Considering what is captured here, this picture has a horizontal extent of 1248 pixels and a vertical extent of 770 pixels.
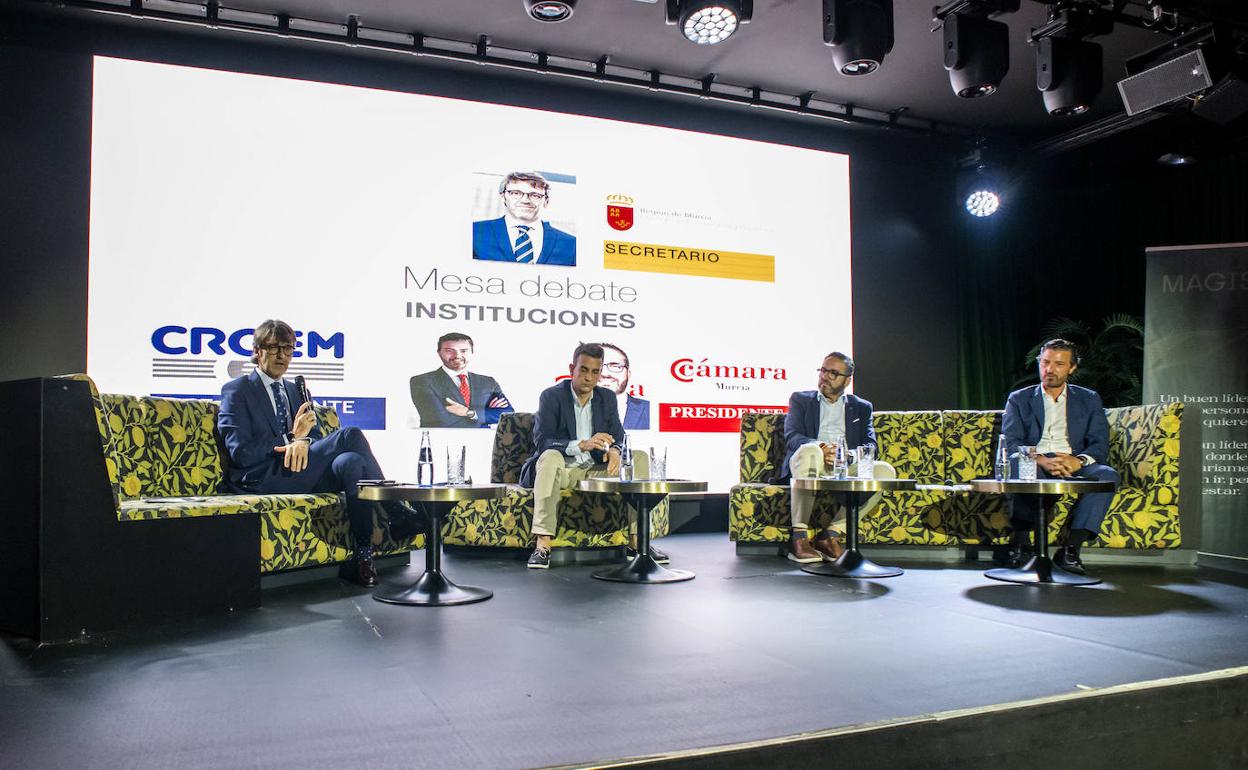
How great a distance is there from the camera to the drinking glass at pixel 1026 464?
3.82 metres

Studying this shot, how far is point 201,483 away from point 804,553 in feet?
9.26

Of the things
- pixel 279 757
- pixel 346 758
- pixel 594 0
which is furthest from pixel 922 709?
pixel 594 0

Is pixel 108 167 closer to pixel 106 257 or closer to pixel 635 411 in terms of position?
pixel 106 257

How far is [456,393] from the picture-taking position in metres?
5.62

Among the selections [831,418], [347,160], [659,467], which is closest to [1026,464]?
[831,418]

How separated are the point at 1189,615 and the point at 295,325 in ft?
15.2

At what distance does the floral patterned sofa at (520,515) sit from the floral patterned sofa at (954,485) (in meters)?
0.60

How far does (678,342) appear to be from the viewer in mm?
6258

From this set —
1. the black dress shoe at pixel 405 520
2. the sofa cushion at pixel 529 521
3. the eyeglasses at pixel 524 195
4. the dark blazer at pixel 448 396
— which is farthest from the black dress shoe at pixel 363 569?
the eyeglasses at pixel 524 195

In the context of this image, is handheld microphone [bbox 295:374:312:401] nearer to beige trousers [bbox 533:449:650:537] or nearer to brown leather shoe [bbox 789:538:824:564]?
beige trousers [bbox 533:449:650:537]

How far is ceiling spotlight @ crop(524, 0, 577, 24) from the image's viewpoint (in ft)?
14.3

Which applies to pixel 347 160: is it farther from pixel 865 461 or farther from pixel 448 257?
pixel 865 461

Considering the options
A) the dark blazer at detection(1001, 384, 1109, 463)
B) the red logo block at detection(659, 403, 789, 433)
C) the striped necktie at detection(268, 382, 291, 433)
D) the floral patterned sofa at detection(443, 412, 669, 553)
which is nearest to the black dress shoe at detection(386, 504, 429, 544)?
the floral patterned sofa at detection(443, 412, 669, 553)

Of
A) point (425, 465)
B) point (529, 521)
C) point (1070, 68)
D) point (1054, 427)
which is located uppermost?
point (1070, 68)
